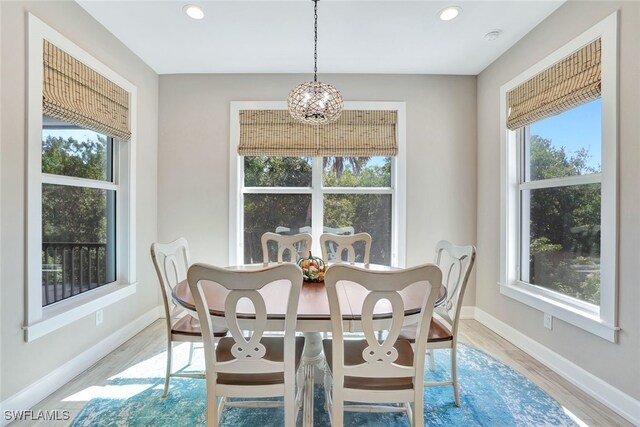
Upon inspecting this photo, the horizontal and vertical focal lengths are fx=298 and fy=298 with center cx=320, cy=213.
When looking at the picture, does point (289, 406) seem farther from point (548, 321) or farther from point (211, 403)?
point (548, 321)

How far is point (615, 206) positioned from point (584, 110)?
78 cm

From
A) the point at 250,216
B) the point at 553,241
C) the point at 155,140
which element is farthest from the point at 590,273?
the point at 155,140

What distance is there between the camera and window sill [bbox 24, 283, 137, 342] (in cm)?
184

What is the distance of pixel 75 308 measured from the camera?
2148 millimetres

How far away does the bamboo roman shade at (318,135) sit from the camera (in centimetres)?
323

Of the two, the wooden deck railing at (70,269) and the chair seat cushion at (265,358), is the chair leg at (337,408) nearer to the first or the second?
the chair seat cushion at (265,358)

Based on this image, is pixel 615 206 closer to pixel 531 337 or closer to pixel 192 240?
pixel 531 337

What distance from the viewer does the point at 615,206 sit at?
1.80 m

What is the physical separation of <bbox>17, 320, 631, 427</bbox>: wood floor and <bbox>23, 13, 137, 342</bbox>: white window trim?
1.37 ft

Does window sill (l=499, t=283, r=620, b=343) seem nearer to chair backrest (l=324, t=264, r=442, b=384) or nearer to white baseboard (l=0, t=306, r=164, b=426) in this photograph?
chair backrest (l=324, t=264, r=442, b=384)

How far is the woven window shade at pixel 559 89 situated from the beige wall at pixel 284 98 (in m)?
0.68

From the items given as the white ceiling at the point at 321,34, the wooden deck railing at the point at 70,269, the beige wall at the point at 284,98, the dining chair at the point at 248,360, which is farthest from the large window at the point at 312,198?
the dining chair at the point at 248,360

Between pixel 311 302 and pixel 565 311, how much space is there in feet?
6.16

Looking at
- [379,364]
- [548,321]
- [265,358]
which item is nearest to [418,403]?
[379,364]
